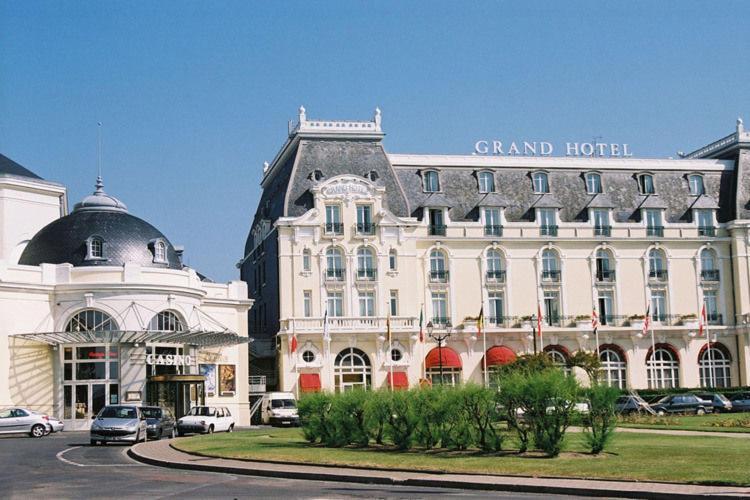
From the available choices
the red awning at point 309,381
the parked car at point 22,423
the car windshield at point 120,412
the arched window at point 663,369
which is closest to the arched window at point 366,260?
the red awning at point 309,381

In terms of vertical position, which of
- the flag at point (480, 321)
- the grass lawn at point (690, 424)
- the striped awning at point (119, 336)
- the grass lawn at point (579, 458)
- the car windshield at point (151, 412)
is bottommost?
the grass lawn at point (690, 424)

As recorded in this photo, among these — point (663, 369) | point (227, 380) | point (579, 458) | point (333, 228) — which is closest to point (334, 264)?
point (333, 228)

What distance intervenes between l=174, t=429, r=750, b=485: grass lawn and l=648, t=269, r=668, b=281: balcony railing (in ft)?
144

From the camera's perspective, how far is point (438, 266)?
7706cm

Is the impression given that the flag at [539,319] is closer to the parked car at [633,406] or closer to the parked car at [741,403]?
the parked car at [741,403]

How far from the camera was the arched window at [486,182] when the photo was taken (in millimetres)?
79938

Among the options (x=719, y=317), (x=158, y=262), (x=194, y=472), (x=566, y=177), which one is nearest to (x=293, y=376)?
(x=158, y=262)

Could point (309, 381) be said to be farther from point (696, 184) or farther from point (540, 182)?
point (696, 184)

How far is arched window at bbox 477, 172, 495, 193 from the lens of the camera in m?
79.9

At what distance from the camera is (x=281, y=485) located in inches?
981

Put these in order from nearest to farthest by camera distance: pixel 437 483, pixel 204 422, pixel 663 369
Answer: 1. pixel 437 483
2. pixel 204 422
3. pixel 663 369

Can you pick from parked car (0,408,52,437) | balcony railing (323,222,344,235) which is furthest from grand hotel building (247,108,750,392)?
parked car (0,408,52,437)

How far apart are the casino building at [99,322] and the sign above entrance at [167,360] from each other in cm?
6

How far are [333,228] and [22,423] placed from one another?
30.0 metres
